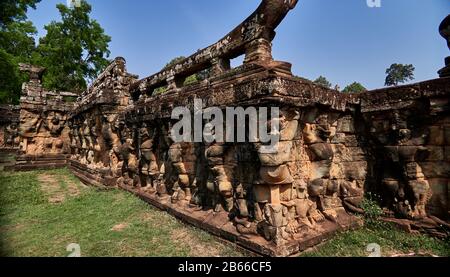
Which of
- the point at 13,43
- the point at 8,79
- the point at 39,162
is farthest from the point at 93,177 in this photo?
the point at 13,43

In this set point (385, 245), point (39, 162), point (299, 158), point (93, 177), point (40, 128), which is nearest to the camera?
point (385, 245)

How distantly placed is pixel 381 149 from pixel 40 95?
14.4 m

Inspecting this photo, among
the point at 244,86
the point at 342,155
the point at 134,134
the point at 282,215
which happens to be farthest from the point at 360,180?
the point at 134,134

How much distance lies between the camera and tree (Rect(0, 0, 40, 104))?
1741 cm

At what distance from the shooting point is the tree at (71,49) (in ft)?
75.2

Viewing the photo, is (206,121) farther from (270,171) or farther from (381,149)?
(381,149)

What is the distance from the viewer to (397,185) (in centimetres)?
387

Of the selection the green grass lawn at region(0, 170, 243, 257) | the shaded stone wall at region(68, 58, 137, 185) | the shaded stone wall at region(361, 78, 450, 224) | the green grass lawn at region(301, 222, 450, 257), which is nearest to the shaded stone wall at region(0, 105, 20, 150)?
the shaded stone wall at region(68, 58, 137, 185)

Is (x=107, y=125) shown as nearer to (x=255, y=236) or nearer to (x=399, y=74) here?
(x=255, y=236)

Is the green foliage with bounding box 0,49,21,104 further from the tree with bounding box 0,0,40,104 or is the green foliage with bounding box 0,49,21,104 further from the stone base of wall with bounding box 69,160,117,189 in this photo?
the stone base of wall with bounding box 69,160,117,189

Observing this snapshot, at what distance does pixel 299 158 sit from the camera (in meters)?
3.83

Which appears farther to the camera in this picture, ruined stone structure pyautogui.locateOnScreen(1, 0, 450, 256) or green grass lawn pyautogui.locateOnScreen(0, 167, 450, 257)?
green grass lawn pyautogui.locateOnScreen(0, 167, 450, 257)

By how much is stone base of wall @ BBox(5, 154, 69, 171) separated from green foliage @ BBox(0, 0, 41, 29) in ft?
38.5

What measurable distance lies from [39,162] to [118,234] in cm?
1017
